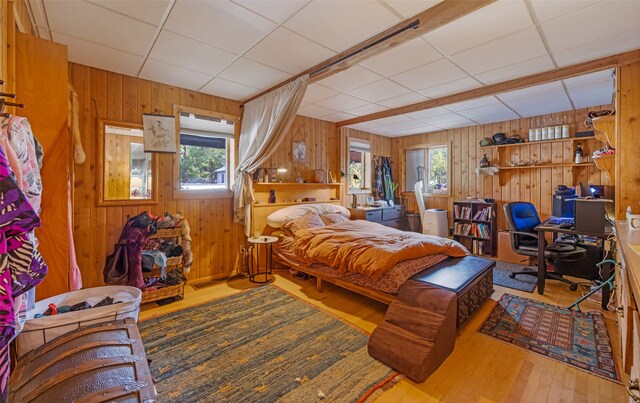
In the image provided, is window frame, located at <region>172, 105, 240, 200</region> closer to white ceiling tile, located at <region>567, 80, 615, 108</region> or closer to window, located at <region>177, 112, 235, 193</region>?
window, located at <region>177, 112, 235, 193</region>

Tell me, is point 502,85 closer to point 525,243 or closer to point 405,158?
point 525,243

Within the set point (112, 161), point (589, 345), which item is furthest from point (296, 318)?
point (112, 161)

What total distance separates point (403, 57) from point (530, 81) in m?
1.57

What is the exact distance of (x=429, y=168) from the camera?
6234 mm

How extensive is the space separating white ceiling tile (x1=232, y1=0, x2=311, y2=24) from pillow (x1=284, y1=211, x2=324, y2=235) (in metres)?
2.51

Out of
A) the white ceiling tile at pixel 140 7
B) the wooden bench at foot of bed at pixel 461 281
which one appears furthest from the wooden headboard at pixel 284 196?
the white ceiling tile at pixel 140 7

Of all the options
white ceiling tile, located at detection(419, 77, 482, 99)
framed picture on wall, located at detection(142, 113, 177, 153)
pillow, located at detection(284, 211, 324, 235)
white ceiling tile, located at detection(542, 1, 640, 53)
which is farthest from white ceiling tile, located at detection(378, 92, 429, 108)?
framed picture on wall, located at detection(142, 113, 177, 153)

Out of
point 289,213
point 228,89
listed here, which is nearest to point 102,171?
point 228,89

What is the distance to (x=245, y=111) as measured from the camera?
4.00 meters

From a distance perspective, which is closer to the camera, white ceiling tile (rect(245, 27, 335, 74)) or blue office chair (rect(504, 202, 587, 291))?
white ceiling tile (rect(245, 27, 335, 74))

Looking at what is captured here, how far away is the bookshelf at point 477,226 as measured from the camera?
16.6ft

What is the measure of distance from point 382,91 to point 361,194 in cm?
271

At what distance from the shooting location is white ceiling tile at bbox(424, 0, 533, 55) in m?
2.00

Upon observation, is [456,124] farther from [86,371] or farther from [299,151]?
[86,371]
